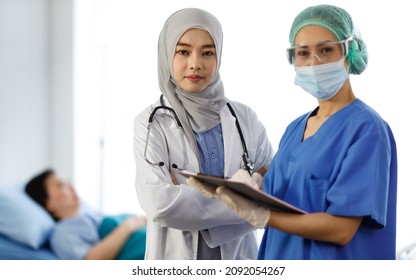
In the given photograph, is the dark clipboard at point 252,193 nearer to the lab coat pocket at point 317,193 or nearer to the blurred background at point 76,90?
the lab coat pocket at point 317,193

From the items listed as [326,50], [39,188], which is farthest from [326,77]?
[39,188]

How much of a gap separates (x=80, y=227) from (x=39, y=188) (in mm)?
314

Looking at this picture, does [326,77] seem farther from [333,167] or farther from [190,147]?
[190,147]

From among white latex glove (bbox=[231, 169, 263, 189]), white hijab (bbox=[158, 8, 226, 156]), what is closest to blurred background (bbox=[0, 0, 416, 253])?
white hijab (bbox=[158, 8, 226, 156])

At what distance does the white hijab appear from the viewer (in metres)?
1.51

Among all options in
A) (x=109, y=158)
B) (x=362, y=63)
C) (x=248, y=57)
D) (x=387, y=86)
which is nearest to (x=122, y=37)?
(x=109, y=158)

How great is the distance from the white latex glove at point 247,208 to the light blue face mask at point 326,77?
30 centimetres

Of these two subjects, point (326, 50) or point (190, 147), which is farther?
point (190, 147)

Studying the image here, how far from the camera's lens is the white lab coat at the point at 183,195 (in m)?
1.46

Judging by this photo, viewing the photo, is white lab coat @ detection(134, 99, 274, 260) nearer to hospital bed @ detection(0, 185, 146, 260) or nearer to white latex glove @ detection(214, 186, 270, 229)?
white latex glove @ detection(214, 186, 270, 229)

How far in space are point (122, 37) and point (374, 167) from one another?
6.62ft

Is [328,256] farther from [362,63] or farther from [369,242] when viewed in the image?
[362,63]

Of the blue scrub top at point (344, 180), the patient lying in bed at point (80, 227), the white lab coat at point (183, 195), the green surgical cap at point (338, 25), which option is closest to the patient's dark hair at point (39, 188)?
the patient lying in bed at point (80, 227)

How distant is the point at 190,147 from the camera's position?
1545 mm
